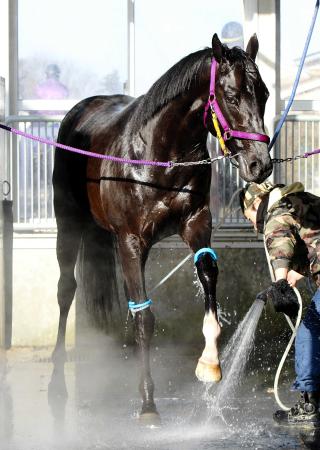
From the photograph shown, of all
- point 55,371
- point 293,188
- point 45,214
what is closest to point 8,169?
point 45,214

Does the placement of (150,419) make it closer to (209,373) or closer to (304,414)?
(209,373)

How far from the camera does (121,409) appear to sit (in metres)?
7.50

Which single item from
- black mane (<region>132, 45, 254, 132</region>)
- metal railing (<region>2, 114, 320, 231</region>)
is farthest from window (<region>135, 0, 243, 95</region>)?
black mane (<region>132, 45, 254, 132</region>)

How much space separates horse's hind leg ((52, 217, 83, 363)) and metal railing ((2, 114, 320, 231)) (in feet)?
2.23

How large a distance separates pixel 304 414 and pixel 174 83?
2236mm

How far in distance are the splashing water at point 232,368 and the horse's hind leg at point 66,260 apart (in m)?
1.31

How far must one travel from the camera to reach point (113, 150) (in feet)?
25.1

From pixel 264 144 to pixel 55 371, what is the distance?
2.84m

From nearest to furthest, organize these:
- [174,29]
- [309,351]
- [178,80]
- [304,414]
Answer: [309,351] < [304,414] < [178,80] < [174,29]

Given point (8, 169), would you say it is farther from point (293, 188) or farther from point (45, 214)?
point (293, 188)

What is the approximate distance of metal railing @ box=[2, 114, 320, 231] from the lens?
970cm

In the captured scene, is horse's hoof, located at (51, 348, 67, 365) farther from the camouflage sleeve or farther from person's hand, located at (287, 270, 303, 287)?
the camouflage sleeve

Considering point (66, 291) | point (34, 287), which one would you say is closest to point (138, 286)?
point (66, 291)

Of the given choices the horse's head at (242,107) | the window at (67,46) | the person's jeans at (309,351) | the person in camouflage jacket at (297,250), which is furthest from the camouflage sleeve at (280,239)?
the window at (67,46)
